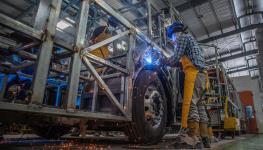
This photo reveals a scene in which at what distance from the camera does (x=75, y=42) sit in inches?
80.9

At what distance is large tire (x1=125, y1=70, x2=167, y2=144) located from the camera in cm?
267

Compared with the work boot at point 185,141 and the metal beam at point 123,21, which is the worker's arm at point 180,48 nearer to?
the metal beam at point 123,21

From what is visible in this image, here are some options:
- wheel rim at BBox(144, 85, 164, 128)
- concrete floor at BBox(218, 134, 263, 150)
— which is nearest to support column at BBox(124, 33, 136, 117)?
wheel rim at BBox(144, 85, 164, 128)

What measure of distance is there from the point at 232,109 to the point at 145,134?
526cm

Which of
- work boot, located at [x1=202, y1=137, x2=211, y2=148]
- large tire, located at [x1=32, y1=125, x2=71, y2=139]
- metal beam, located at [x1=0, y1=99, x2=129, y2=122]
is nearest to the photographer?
metal beam, located at [x1=0, y1=99, x2=129, y2=122]

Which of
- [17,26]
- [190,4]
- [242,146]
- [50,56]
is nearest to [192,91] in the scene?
[242,146]

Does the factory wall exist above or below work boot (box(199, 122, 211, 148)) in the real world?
above

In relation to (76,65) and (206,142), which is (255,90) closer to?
(206,142)

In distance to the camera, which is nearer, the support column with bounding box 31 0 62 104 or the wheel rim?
the support column with bounding box 31 0 62 104

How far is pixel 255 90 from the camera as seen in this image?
14.7 meters

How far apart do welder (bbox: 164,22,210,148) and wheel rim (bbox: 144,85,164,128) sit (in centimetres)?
46

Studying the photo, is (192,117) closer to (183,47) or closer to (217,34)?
(183,47)

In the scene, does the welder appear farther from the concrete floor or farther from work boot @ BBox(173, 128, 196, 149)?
the concrete floor

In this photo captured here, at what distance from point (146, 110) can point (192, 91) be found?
0.75 meters
